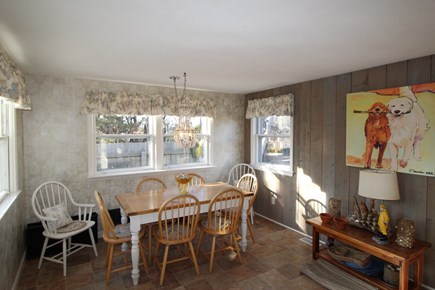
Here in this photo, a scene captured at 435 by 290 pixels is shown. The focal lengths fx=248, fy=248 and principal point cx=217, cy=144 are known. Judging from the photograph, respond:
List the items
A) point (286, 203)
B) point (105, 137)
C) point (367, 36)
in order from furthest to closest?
point (286, 203), point (105, 137), point (367, 36)

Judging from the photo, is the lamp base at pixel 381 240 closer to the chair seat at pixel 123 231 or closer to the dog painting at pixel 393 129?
the dog painting at pixel 393 129

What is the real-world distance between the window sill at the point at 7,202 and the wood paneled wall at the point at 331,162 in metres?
3.51

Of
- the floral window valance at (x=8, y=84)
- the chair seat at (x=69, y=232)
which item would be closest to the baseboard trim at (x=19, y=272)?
the chair seat at (x=69, y=232)

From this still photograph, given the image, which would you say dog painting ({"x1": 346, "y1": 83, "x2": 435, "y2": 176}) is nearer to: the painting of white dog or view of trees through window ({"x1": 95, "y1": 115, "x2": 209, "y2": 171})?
the painting of white dog

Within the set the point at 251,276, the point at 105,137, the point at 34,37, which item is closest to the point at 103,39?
the point at 34,37

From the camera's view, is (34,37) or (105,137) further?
(105,137)

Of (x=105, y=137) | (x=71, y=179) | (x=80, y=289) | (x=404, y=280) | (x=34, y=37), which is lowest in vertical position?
(x=80, y=289)

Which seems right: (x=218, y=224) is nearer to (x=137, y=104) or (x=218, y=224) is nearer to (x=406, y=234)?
(x=406, y=234)

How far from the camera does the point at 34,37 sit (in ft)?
6.49

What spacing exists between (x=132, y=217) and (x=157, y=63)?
64.8 inches

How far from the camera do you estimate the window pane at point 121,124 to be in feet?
12.1

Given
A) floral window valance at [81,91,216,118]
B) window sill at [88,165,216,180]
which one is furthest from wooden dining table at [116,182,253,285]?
floral window valance at [81,91,216,118]

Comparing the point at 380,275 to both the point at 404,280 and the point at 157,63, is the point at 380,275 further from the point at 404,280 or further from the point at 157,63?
the point at 157,63

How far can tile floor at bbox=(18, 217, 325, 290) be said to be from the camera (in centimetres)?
254
